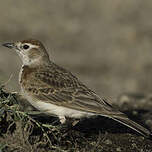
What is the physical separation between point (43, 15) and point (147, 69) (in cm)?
535

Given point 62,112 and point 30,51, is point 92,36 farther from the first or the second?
point 62,112

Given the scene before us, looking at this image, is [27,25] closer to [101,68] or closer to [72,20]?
[72,20]

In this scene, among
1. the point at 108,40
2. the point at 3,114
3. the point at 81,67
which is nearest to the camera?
the point at 3,114

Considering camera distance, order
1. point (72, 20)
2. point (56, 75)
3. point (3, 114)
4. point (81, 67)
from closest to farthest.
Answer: point (3, 114) < point (56, 75) < point (81, 67) < point (72, 20)

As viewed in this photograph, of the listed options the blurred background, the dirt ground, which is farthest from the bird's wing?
the blurred background

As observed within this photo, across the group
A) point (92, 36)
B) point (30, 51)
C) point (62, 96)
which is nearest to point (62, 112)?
point (62, 96)

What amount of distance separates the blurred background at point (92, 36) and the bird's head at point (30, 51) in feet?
17.5

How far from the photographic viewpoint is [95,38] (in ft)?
60.0

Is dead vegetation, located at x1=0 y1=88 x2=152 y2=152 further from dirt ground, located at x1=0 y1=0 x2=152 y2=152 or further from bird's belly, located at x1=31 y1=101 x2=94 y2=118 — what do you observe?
dirt ground, located at x1=0 y1=0 x2=152 y2=152

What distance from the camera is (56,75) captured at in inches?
322

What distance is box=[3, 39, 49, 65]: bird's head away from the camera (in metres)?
8.97

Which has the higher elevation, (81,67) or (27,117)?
(27,117)

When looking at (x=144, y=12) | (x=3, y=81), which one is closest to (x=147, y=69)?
(x=144, y=12)

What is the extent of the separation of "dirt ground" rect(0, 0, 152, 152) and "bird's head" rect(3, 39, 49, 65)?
2.52 m
